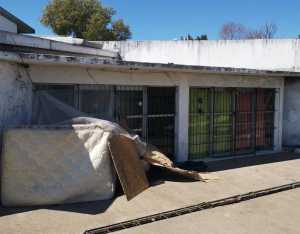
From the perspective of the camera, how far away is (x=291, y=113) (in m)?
14.2

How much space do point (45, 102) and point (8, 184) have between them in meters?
2.01

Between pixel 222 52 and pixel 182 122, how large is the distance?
7477mm

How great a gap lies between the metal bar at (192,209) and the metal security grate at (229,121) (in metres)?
2.99

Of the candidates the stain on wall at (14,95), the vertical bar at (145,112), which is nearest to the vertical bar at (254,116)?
the vertical bar at (145,112)

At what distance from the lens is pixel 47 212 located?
639 cm

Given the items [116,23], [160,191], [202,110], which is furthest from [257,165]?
[116,23]

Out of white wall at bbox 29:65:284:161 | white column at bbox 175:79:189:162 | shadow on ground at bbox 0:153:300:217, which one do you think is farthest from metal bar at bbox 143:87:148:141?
shadow on ground at bbox 0:153:300:217

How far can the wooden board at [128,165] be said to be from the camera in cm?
729

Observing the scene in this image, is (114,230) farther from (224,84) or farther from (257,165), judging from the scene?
(224,84)

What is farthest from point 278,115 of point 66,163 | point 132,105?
point 66,163

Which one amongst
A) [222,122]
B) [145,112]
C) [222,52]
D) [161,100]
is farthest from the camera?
[222,52]

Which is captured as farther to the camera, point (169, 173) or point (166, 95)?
point (166, 95)

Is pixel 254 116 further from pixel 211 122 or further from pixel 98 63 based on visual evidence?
pixel 98 63

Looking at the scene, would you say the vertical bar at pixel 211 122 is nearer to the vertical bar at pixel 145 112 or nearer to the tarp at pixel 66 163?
the vertical bar at pixel 145 112
